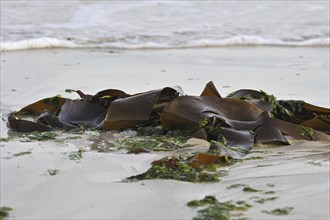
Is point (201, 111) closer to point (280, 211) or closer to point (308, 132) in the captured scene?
point (308, 132)

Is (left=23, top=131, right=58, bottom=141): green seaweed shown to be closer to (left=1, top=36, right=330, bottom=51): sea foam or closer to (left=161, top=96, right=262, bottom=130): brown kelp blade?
(left=161, top=96, right=262, bottom=130): brown kelp blade

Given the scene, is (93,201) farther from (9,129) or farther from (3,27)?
(3,27)

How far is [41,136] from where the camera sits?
288cm

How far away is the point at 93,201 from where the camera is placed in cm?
204

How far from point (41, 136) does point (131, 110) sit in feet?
1.43

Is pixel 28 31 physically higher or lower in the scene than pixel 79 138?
higher

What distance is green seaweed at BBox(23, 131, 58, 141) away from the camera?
2859 mm

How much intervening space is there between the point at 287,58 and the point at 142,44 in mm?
1496

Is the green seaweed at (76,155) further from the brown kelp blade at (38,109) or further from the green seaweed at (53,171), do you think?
the brown kelp blade at (38,109)

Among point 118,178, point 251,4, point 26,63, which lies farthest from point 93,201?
point 251,4

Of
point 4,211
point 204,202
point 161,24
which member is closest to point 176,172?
point 204,202

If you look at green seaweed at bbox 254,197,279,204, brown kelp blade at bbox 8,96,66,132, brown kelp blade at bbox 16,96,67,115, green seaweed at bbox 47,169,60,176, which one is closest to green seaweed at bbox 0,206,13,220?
green seaweed at bbox 47,169,60,176

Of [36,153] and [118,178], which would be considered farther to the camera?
[36,153]

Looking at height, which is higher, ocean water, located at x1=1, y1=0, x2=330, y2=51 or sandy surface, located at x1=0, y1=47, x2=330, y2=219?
ocean water, located at x1=1, y1=0, x2=330, y2=51
